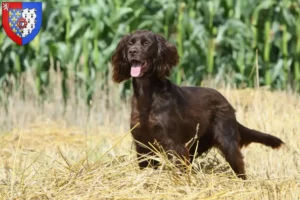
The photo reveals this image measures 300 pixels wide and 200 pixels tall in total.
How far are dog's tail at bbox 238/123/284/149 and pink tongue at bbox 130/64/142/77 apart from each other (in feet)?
4.24

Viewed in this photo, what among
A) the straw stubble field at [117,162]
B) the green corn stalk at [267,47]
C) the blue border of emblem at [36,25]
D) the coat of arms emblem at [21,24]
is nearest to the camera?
the straw stubble field at [117,162]

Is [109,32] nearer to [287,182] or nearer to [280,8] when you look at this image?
[280,8]

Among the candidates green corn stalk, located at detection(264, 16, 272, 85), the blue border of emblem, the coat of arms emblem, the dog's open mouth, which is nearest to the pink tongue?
the dog's open mouth

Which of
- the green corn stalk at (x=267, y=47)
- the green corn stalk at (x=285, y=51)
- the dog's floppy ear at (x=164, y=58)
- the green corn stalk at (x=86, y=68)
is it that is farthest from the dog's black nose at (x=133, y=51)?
the green corn stalk at (x=285, y=51)

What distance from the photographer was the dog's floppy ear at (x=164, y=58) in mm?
6098

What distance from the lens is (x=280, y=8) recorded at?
11.6 metres

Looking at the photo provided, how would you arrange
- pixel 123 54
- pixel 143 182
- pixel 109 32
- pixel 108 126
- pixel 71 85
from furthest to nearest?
pixel 109 32
pixel 71 85
pixel 108 126
pixel 123 54
pixel 143 182

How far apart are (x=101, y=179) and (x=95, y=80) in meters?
6.19

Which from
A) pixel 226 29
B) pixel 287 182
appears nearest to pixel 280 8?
pixel 226 29

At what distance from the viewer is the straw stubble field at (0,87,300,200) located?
4773mm

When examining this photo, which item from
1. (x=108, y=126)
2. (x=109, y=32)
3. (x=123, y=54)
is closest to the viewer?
(x=123, y=54)

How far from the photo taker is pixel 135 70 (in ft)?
19.6

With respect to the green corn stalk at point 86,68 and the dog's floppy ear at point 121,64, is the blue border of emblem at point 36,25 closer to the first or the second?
the dog's floppy ear at point 121,64

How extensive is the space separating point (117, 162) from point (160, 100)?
776 mm
